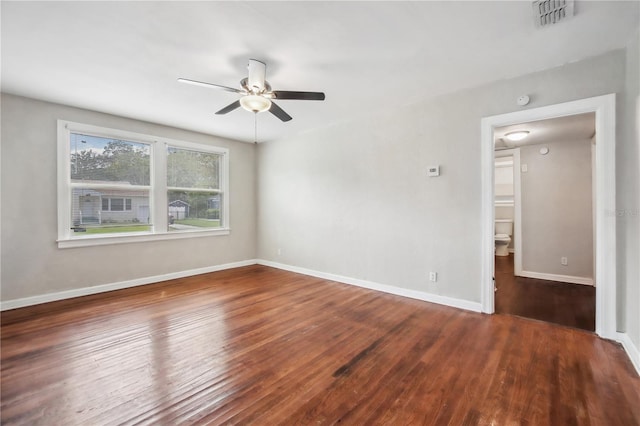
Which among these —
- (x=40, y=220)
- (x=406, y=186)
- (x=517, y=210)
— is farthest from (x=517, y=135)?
(x=40, y=220)

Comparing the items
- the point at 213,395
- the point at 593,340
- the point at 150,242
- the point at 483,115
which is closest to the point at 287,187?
the point at 150,242

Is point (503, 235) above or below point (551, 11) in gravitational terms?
below

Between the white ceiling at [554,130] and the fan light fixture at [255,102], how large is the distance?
2.77m

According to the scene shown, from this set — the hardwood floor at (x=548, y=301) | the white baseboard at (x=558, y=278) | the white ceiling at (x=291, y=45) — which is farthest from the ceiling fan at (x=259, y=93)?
the white baseboard at (x=558, y=278)

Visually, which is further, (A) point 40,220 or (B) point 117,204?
(B) point 117,204

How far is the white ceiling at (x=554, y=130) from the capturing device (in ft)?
11.6

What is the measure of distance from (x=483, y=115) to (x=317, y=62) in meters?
1.99

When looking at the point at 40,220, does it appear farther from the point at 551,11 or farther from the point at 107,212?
the point at 551,11

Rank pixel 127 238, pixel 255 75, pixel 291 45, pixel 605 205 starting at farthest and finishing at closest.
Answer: pixel 127 238
pixel 255 75
pixel 605 205
pixel 291 45

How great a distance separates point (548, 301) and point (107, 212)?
20.7ft

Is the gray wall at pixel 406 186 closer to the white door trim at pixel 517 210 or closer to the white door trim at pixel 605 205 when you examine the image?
the white door trim at pixel 605 205

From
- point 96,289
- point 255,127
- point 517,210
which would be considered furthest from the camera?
point 517,210

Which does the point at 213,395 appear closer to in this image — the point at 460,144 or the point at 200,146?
the point at 460,144

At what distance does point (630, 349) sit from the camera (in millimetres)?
2195
